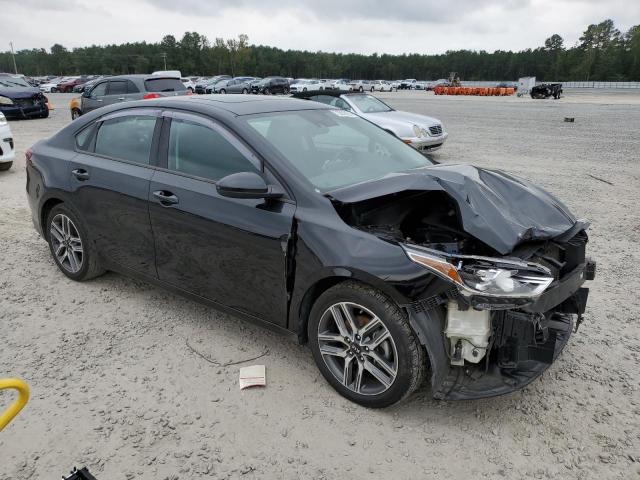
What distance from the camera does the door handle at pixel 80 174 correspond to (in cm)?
411

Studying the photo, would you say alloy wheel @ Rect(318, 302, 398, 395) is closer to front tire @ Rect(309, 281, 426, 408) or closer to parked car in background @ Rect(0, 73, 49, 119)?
front tire @ Rect(309, 281, 426, 408)

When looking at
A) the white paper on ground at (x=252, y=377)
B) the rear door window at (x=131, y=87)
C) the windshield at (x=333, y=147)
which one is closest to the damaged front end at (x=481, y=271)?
the windshield at (x=333, y=147)

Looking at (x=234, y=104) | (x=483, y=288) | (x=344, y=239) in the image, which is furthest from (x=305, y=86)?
(x=483, y=288)

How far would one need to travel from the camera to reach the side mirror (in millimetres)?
2904

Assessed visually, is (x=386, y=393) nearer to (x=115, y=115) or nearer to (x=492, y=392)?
(x=492, y=392)

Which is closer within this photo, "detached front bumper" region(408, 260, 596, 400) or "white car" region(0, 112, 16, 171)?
"detached front bumper" region(408, 260, 596, 400)

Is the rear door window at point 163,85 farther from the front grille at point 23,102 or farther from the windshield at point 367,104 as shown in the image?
the front grille at point 23,102

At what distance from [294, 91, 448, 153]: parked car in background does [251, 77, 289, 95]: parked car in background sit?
94.0 feet

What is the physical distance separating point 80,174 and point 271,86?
38099 millimetres

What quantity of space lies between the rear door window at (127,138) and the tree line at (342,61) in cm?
11677

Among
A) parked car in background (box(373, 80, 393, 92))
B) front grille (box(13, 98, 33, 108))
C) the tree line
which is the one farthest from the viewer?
the tree line

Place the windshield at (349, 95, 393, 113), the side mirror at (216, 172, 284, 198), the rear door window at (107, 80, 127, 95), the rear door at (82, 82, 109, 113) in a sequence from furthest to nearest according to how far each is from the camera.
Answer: the rear door at (82, 82, 109, 113) < the rear door window at (107, 80, 127, 95) < the windshield at (349, 95, 393, 113) < the side mirror at (216, 172, 284, 198)

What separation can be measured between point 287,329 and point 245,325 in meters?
0.82

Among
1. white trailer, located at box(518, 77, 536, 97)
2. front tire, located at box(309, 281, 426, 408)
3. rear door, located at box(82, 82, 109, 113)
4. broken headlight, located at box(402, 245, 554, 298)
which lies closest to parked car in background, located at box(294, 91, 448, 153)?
rear door, located at box(82, 82, 109, 113)
